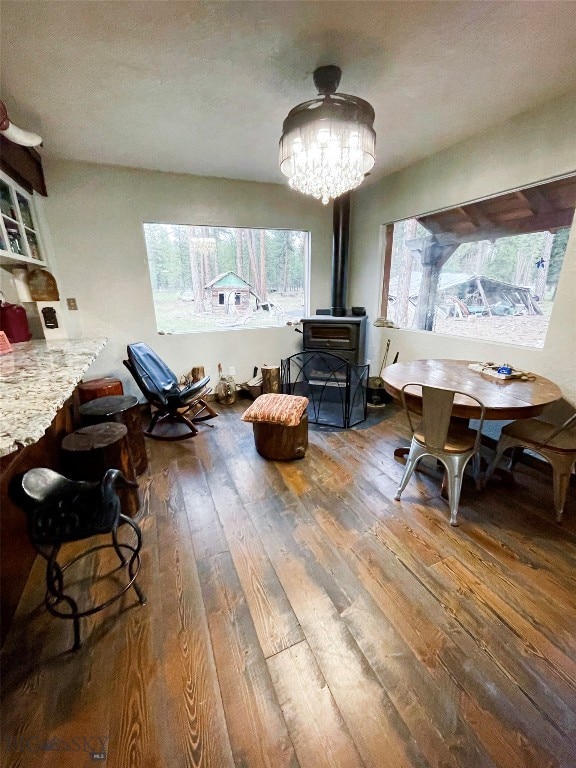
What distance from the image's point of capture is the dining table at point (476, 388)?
1698 mm

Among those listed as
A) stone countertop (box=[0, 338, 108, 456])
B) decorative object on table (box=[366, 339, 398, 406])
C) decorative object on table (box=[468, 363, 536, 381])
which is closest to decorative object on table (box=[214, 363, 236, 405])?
stone countertop (box=[0, 338, 108, 456])

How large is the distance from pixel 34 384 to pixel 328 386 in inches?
117

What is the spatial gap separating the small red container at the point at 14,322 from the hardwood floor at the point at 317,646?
2022mm

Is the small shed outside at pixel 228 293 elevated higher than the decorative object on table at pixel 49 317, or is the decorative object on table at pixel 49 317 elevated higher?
the small shed outside at pixel 228 293

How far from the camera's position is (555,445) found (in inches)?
70.2

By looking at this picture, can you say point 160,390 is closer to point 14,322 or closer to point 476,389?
point 14,322

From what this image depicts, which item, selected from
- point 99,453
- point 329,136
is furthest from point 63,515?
point 329,136

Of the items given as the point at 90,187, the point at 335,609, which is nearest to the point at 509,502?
the point at 335,609

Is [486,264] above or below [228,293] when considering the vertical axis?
above

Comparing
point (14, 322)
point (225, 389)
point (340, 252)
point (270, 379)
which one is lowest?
point (225, 389)

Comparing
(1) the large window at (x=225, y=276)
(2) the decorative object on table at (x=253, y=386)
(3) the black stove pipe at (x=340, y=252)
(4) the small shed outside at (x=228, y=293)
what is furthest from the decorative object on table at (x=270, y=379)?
(3) the black stove pipe at (x=340, y=252)

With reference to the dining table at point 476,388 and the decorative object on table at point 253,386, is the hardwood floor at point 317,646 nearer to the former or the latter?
the dining table at point 476,388

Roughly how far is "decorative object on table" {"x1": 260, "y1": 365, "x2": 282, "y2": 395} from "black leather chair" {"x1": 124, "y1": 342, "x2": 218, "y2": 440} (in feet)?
2.99

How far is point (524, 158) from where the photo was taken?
2223 mm
